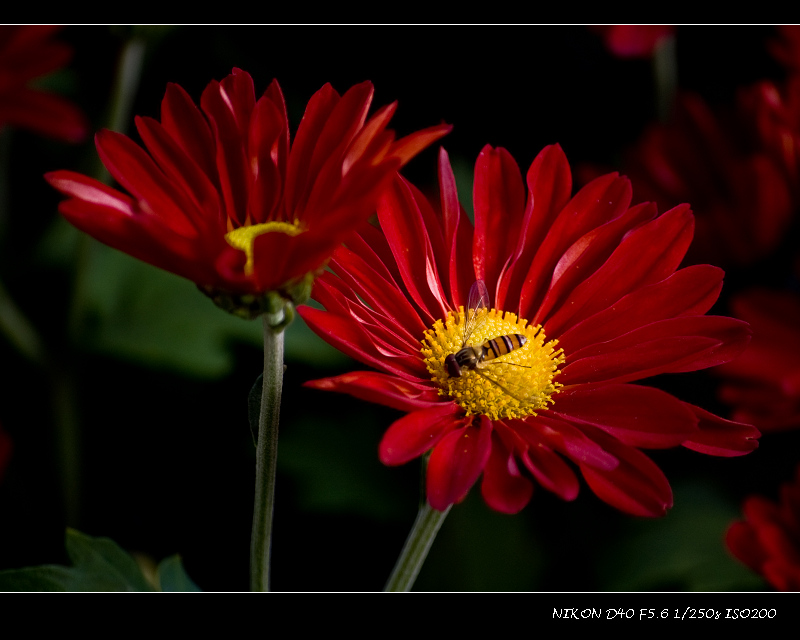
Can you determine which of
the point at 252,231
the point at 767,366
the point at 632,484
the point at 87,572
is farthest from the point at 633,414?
the point at 767,366

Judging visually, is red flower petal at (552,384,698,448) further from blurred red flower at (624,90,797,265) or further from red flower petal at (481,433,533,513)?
blurred red flower at (624,90,797,265)

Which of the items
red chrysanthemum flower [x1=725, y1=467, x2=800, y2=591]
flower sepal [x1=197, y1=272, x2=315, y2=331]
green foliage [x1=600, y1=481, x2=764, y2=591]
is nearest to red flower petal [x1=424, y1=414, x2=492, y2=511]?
flower sepal [x1=197, y1=272, x2=315, y2=331]

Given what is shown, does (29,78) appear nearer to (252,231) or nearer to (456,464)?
(252,231)

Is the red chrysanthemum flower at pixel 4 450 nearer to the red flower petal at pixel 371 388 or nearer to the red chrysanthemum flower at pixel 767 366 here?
the red flower petal at pixel 371 388

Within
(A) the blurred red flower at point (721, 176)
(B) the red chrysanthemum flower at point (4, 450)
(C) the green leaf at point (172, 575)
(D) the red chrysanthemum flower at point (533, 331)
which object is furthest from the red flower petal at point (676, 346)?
(B) the red chrysanthemum flower at point (4, 450)
